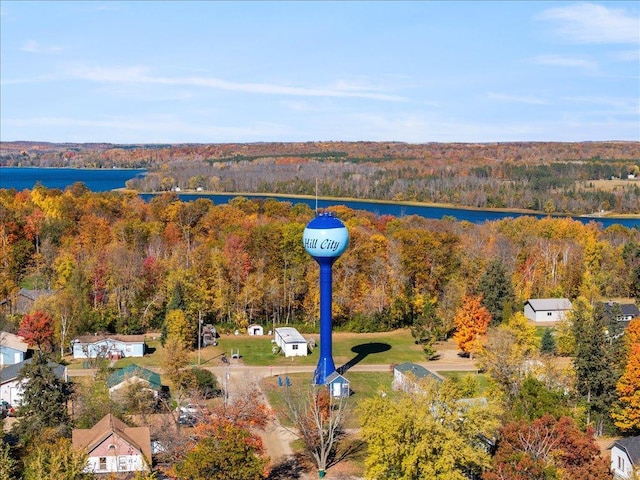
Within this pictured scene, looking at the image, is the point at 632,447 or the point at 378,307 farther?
the point at 378,307

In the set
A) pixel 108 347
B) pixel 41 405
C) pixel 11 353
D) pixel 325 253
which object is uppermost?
pixel 325 253

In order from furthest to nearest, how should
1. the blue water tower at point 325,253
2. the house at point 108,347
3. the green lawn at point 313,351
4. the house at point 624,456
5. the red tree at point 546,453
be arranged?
1. the green lawn at point 313,351
2. the house at point 108,347
3. the blue water tower at point 325,253
4. the house at point 624,456
5. the red tree at point 546,453

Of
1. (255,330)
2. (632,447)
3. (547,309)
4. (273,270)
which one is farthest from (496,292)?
(632,447)

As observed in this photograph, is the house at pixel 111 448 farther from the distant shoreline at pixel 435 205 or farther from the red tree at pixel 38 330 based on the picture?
the distant shoreline at pixel 435 205

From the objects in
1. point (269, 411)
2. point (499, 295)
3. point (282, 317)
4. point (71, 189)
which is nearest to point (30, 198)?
point (71, 189)

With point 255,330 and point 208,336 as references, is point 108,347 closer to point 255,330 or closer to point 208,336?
point 208,336

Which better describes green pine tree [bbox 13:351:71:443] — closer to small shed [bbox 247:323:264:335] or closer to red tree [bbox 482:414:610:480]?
red tree [bbox 482:414:610:480]

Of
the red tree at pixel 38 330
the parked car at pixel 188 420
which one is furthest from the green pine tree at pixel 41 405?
the red tree at pixel 38 330

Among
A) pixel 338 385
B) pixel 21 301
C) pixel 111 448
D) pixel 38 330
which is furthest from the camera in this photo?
pixel 21 301
